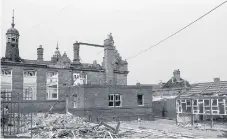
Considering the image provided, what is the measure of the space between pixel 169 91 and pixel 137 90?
19.2 m

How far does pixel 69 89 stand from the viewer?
30.7 m

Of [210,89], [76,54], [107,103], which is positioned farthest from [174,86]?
[210,89]

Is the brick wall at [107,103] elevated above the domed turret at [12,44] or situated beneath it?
situated beneath

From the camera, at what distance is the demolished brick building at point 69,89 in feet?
88.3

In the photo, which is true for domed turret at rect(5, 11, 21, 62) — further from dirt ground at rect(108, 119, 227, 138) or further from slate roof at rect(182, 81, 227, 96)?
slate roof at rect(182, 81, 227, 96)

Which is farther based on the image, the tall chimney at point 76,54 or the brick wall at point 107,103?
the tall chimney at point 76,54

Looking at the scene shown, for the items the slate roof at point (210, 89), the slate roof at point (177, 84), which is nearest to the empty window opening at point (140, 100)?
the slate roof at point (210, 89)

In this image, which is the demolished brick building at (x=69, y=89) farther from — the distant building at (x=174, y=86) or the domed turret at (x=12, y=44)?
the distant building at (x=174, y=86)

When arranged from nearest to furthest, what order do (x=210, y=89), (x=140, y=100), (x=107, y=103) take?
(x=210, y=89), (x=107, y=103), (x=140, y=100)

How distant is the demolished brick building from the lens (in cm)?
2692

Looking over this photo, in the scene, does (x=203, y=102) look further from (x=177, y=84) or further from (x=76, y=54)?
(x=177, y=84)

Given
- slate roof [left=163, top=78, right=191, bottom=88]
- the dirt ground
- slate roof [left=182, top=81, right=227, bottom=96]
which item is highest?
slate roof [left=163, top=78, right=191, bottom=88]

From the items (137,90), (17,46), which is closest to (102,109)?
(137,90)

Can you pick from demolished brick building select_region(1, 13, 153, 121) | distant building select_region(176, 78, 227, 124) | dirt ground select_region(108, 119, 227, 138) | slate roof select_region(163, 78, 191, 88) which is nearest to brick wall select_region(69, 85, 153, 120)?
demolished brick building select_region(1, 13, 153, 121)
